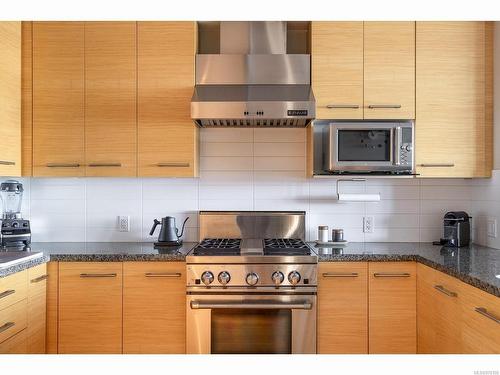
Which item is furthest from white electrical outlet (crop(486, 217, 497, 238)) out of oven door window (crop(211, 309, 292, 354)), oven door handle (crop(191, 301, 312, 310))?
oven door window (crop(211, 309, 292, 354))

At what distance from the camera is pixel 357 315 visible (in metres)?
2.30

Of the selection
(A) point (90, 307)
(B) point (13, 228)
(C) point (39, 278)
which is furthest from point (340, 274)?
(B) point (13, 228)

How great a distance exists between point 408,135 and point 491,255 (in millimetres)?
801

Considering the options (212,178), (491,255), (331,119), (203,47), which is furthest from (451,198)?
(203,47)

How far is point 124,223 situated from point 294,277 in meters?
1.27

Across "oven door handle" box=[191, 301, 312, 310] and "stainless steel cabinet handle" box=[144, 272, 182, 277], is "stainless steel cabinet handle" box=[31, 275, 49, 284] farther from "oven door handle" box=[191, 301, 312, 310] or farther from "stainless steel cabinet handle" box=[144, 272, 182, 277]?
"oven door handle" box=[191, 301, 312, 310]

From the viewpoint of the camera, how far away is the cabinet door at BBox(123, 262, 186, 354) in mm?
2301

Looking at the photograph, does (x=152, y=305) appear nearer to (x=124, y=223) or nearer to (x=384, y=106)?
(x=124, y=223)

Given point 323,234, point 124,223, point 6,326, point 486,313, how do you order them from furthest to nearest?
1. point 124,223
2. point 323,234
3. point 6,326
4. point 486,313

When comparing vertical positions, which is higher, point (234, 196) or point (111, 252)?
point (234, 196)

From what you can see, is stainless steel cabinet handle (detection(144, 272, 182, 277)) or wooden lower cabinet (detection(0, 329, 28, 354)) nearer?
wooden lower cabinet (detection(0, 329, 28, 354))

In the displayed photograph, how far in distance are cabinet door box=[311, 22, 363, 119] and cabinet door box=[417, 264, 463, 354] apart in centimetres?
102

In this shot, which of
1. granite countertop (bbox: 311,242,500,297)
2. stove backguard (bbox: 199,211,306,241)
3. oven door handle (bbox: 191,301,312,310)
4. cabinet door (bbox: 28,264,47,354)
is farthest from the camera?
stove backguard (bbox: 199,211,306,241)

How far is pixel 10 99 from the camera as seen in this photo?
2.44 m
